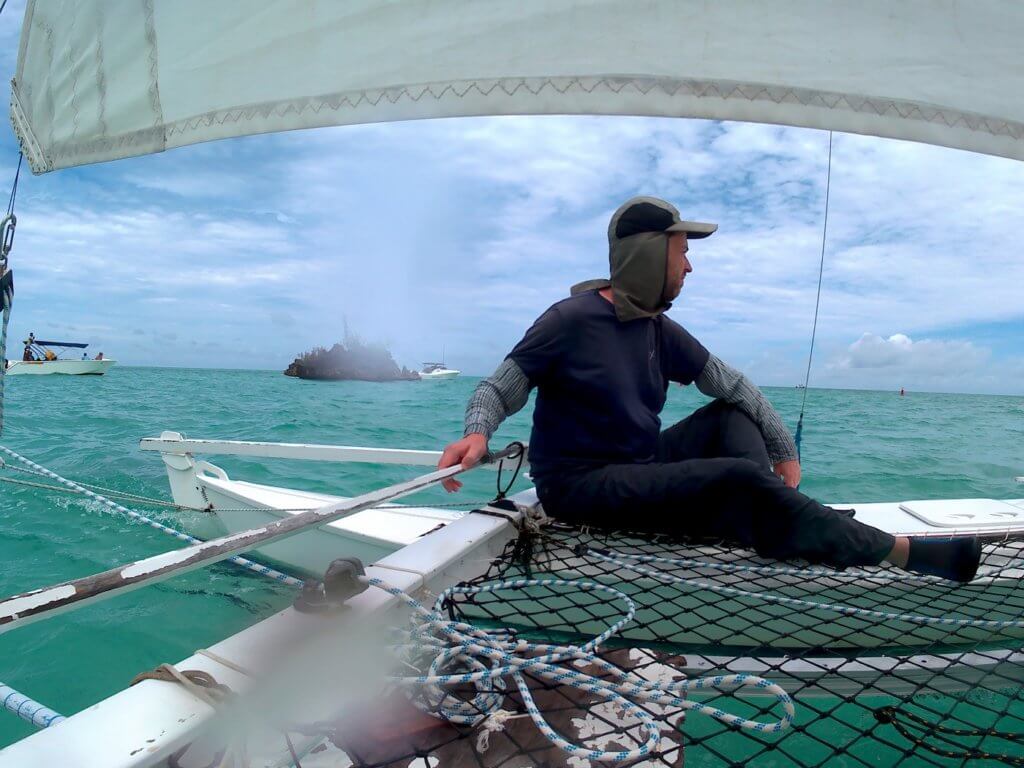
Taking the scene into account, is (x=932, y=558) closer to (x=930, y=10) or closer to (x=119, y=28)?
(x=930, y=10)

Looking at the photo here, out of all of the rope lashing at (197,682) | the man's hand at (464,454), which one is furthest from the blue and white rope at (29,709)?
the man's hand at (464,454)

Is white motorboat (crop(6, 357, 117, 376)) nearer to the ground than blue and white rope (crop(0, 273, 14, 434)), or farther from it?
nearer to the ground

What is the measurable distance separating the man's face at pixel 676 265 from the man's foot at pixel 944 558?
900mm

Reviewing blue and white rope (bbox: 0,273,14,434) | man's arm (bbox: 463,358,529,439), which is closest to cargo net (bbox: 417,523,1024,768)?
man's arm (bbox: 463,358,529,439)

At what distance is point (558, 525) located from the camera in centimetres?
183

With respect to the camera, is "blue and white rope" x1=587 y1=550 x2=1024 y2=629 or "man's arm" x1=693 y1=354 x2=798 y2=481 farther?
"man's arm" x1=693 y1=354 x2=798 y2=481

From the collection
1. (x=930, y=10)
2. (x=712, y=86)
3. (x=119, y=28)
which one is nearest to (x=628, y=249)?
(x=712, y=86)

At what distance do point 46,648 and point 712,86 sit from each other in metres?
3.47

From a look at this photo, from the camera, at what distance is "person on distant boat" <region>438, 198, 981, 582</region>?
5.08 feet

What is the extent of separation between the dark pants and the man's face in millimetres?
519

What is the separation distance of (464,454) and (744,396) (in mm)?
1033

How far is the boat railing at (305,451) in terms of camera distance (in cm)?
272

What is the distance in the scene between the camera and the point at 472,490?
5496 millimetres

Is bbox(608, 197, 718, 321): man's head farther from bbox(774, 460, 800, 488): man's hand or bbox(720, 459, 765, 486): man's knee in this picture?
bbox(774, 460, 800, 488): man's hand
